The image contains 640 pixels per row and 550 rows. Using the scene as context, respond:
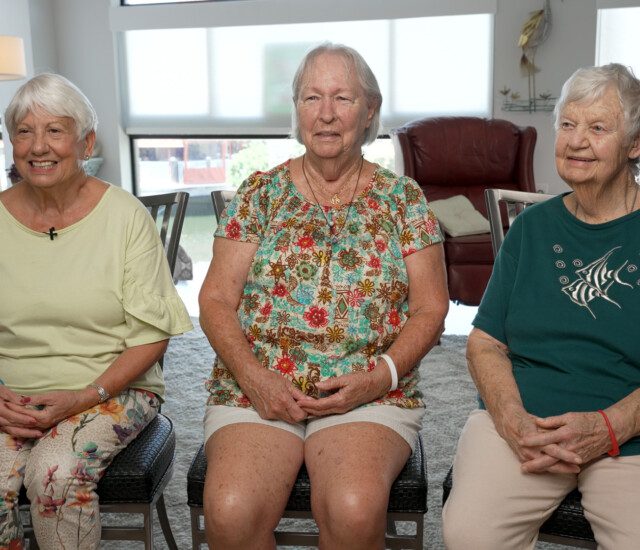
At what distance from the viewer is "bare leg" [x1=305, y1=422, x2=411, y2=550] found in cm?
143

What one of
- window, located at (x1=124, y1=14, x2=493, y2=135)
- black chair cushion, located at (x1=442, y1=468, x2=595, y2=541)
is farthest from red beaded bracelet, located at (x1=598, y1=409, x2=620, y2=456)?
window, located at (x1=124, y1=14, x2=493, y2=135)

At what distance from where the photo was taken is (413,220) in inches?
69.7

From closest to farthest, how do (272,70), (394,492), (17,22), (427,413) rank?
(394,492), (427,413), (17,22), (272,70)

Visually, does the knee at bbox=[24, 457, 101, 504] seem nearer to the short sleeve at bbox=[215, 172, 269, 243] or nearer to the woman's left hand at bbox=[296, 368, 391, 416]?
the woman's left hand at bbox=[296, 368, 391, 416]

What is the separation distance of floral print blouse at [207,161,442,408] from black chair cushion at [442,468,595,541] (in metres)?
0.38

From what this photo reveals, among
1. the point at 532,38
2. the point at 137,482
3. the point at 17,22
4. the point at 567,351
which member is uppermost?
the point at 17,22

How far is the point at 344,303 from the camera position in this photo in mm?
1715

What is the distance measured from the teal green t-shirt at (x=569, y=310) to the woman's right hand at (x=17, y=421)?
37.7 inches

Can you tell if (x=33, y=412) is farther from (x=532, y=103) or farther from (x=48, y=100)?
(x=532, y=103)

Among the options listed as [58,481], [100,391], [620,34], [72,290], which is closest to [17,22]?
[620,34]

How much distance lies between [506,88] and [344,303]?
504 cm

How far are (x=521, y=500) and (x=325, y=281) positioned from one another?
23.6 inches

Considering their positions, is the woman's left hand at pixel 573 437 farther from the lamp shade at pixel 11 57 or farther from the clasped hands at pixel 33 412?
the lamp shade at pixel 11 57

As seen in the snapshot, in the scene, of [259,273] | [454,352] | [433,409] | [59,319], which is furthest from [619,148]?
[454,352]
